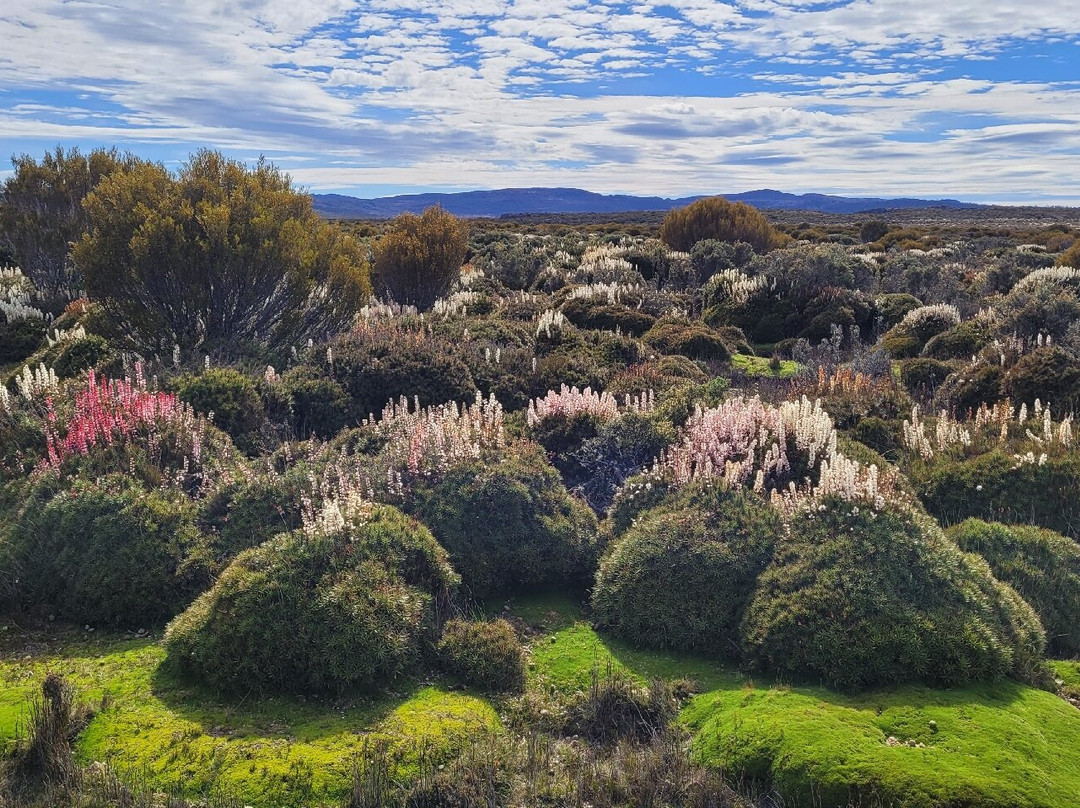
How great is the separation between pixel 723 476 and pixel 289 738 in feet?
15.5

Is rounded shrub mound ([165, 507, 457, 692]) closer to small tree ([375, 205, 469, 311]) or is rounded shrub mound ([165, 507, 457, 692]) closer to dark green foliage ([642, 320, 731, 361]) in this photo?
dark green foliage ([642, 320, 731, 361])

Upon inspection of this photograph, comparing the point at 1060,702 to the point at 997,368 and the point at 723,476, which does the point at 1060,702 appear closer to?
the point at 723,476

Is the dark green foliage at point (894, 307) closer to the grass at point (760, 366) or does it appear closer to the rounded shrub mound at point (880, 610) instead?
the grass at point (760, 366)

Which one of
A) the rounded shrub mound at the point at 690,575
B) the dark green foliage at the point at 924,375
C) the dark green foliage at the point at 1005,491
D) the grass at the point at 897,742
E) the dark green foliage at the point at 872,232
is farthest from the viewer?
the dark green foliage at the point at 872,232

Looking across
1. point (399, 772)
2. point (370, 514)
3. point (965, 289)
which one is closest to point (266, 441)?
point (370, 514)

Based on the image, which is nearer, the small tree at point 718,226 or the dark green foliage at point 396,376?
the dark green foliage at point 396,376

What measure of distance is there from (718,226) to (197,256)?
79.3ft

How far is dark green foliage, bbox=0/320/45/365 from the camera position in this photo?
17453 mm

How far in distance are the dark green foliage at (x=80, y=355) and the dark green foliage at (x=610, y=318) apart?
10194mm

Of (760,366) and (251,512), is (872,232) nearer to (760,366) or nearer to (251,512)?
(760,366)

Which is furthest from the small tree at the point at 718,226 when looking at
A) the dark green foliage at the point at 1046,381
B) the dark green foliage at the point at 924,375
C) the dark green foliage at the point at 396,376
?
the dark green foliage at the point at 396,376

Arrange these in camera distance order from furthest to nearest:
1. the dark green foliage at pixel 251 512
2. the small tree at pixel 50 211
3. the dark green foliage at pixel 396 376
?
the small tree at pixel 50 211
the dark green foliage at pixel 396 376
the dark green foliage at pixel 251 512

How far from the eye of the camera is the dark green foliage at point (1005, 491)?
838 centimetres

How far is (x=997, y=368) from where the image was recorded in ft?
40.1
